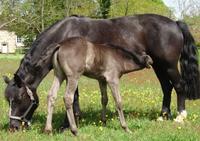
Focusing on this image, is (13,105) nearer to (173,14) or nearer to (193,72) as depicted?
(193,72)

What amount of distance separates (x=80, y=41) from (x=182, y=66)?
3241 mm

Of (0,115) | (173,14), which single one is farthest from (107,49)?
(173,14)

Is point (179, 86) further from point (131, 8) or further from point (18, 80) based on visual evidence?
point (131, 8)

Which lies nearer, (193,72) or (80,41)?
(80,41)

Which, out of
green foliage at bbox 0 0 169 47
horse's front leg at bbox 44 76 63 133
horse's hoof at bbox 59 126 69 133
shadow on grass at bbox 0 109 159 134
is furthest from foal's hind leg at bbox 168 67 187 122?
green foliage at bbox 0 0 169 47

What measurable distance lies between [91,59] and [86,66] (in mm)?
176

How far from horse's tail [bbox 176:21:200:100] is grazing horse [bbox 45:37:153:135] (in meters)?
1.93

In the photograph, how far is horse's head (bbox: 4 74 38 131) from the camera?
8633mm

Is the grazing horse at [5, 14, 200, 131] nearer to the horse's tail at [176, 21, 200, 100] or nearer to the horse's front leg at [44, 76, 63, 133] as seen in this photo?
the horse's tail at [176, 21, 200, 100]

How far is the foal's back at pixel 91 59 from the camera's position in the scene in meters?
8.22

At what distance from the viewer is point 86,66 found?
8438 mm

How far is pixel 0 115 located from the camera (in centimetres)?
1052

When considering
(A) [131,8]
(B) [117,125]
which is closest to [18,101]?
(B) [117,125]

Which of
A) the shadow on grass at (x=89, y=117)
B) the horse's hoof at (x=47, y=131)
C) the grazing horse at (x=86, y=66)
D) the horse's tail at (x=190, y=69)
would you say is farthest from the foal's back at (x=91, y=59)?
the horse's tail at (x=190, y=69)
